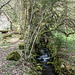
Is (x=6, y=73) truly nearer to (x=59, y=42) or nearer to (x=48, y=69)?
(x=48, y=69)

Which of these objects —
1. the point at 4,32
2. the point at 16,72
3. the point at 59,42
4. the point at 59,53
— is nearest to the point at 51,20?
the point at 59,42

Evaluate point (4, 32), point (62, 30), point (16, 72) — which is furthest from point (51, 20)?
Answer: point (4, 32)

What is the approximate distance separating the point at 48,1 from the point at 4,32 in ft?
56.1

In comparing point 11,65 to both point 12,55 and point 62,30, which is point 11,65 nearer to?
point 12,55

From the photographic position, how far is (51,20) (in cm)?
1191

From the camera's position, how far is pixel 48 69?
870 centimetres

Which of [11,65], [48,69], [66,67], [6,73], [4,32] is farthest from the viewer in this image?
[4,32]

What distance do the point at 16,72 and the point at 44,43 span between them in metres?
9.61

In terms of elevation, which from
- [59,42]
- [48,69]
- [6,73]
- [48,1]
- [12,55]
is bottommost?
[48,69]

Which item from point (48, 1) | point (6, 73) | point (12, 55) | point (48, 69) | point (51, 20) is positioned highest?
point (48, 1)

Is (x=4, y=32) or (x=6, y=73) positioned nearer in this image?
(x=6, y=73)

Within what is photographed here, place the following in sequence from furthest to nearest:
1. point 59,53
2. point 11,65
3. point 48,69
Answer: point 59,53
point 48,69
point 11,65

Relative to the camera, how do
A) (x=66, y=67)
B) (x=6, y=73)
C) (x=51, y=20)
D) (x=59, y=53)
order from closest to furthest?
(x=6, y=73) → (x=66, y=67) → (x=59, y=53) → (x=51, y=20)

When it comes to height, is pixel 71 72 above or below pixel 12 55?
below
